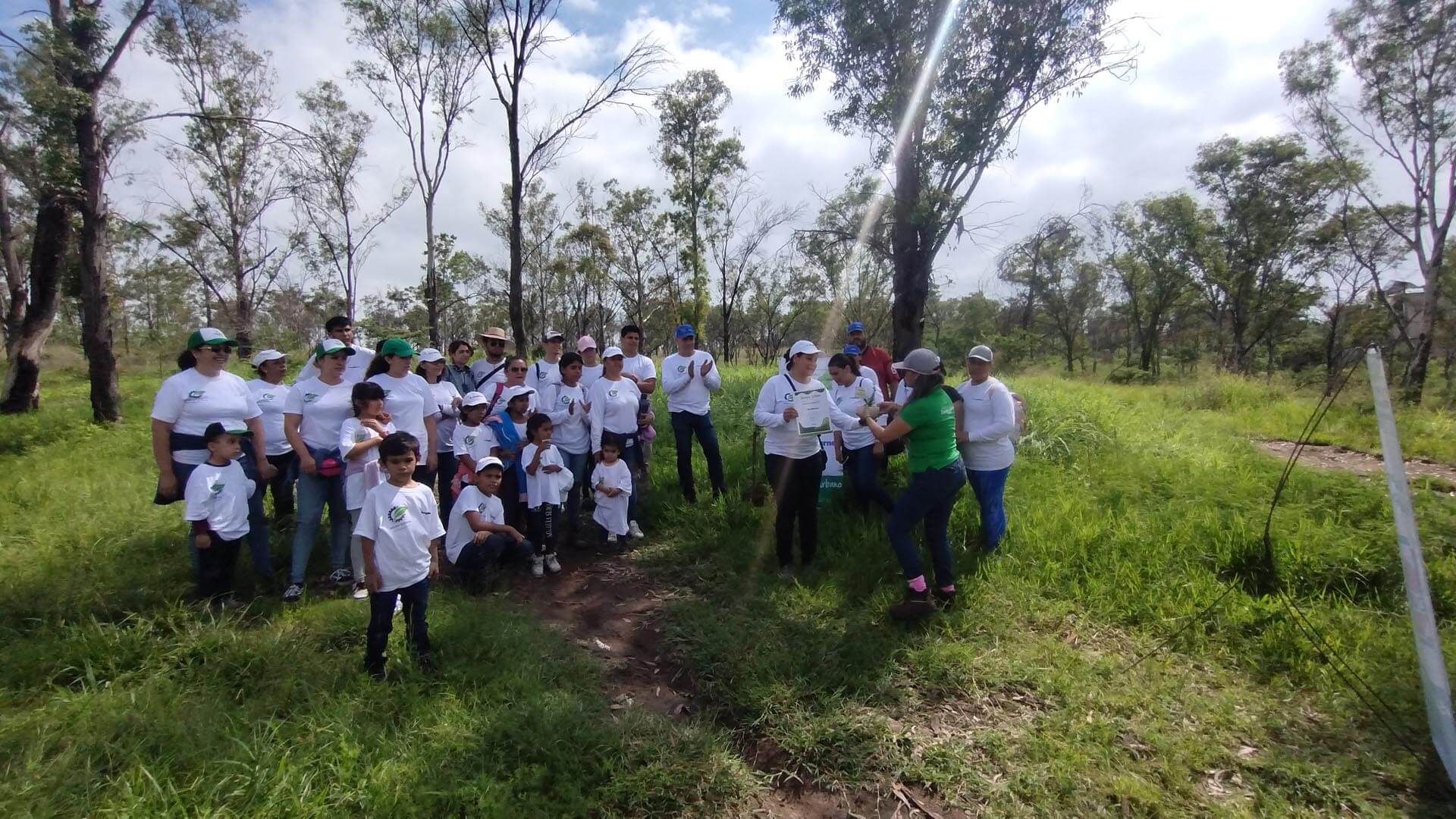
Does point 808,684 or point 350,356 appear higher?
point 350,356

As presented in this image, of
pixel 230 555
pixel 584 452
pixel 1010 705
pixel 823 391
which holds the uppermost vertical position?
pixel 823 391

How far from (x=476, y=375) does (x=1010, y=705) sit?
16.5ft

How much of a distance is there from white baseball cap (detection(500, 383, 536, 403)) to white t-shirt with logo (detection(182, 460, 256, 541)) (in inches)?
71.0

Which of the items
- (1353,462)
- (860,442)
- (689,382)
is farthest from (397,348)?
(1353,462)

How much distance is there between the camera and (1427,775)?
104 inches

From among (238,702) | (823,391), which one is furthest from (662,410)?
(238,702)

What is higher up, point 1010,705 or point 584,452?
point 584,452

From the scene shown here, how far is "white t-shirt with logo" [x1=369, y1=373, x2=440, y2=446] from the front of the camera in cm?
428

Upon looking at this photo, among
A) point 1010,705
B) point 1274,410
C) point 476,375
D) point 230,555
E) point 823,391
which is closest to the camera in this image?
point 1010,705

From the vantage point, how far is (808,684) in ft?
11.2

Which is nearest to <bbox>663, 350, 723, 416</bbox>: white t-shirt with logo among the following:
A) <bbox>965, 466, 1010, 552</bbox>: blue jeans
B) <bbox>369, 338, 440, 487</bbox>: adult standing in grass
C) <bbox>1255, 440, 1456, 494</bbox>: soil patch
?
<bbox>369, 338, 440, 487</bbox>: adult standing in grass

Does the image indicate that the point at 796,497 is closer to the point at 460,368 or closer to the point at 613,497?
the point at 613,497

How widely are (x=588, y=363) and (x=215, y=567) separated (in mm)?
3108

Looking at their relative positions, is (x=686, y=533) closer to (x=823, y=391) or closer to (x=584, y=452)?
(x=584, y=452)
